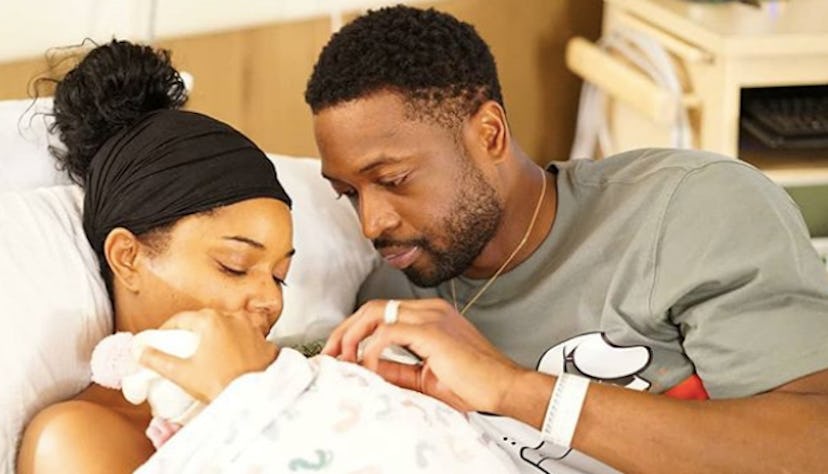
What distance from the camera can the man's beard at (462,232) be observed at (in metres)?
1.61

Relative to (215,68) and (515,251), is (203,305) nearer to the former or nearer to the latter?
(515,251)

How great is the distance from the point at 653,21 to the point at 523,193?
111cm

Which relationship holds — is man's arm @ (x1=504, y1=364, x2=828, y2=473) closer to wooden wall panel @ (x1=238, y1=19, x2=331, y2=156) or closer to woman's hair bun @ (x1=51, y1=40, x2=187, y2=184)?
woman's hair bun @ (x1=51, y1=40, x2=187, y2=184)

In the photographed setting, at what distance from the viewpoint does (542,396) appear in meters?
1.36

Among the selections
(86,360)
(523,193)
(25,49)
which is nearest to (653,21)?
(523,193)

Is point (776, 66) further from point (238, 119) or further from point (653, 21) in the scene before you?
point (238, 119)

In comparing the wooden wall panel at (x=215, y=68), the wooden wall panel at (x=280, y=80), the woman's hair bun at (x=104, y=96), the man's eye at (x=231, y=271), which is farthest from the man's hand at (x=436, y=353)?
the wooden wall panel at (x=280, y=80)

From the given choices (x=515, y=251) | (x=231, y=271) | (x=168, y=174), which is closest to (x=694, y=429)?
(x=515, y=251)

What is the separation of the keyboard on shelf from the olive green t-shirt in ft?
2.75

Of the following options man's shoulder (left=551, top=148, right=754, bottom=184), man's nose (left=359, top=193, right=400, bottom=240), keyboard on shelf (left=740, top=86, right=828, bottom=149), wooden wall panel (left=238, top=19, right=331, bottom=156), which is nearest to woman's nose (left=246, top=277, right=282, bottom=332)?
man's nose (left=359, top=193, right=400, bottom=240)

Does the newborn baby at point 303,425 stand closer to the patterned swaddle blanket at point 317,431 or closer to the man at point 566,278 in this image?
the patterned swaddle blanket at point 317,431

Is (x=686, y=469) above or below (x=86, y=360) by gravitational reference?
below

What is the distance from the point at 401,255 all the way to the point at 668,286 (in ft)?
1.17

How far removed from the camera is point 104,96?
4.73 ft
